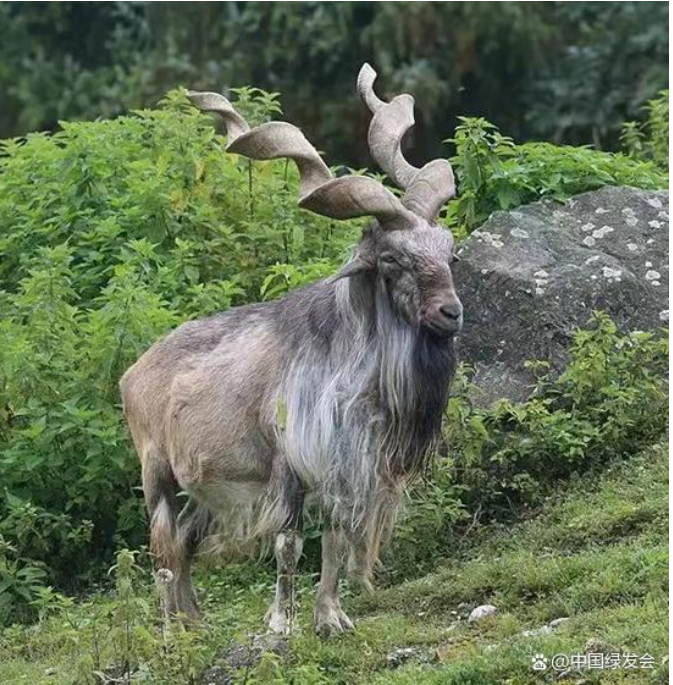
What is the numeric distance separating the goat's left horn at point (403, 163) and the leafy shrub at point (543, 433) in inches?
60.3

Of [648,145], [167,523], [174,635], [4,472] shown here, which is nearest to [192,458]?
[167,523]

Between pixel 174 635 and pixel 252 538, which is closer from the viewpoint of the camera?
pixel 174 635

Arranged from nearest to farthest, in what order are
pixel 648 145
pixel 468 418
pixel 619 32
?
pixel 468 418 < pixel 648 145 < pixel 619 32

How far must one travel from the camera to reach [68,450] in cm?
1316

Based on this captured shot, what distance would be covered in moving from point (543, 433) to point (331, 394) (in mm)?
2082

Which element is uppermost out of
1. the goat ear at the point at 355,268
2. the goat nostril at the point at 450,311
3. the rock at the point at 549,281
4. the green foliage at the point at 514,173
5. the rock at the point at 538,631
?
the goat ear at the point at 355,268

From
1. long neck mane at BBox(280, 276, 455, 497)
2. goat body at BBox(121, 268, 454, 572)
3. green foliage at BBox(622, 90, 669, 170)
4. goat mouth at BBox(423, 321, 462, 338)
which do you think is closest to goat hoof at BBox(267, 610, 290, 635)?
goat body at BBox(121, 268, 454, 572)

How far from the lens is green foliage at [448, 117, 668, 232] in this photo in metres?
14.3

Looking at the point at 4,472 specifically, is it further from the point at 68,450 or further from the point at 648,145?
the point at 648,145

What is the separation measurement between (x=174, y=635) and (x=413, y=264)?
1.93 metres

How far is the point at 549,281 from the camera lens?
44.7 feet

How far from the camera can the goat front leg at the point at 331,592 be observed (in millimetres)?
10938

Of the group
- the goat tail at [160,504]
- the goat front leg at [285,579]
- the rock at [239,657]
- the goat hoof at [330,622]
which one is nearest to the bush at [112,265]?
the goat tail at [160,504]

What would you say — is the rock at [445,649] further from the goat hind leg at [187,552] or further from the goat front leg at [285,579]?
the goat hind leg at [187,552]
